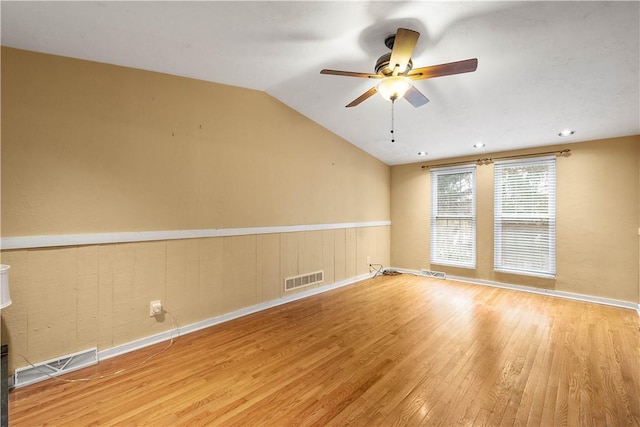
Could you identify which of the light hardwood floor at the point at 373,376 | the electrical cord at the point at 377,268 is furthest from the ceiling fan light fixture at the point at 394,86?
the electrical cord at the point at 377,268

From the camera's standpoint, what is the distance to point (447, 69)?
1979mm

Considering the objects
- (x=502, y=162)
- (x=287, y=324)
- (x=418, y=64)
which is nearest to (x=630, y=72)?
(x=418, y=64)

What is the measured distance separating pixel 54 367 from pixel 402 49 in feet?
11.5

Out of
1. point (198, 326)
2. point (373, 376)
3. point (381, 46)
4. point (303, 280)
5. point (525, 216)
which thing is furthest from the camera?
point (525, 216)

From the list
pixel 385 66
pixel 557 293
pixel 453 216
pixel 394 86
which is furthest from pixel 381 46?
pixel 557 293

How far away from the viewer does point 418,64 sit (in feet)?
8.53

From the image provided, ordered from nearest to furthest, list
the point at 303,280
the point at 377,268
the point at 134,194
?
the point at 134,194 → the point at 303,280 → the point at 377,268

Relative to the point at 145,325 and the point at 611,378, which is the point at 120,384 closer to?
the point at 145,325

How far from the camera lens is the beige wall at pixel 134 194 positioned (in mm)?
2053

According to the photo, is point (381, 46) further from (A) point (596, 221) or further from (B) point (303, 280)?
(A) point (596, 221)

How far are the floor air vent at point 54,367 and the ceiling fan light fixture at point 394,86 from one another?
10.6 ft

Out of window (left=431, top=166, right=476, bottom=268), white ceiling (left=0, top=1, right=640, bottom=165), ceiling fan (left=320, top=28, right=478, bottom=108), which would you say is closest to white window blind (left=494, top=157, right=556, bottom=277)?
window (left=431, top=166, right=476, bottom=268)

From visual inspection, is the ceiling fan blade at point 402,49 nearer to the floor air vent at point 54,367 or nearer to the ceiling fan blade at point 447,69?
the ceiling fan blade at point 447,69

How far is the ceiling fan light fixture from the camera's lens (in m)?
2.20
